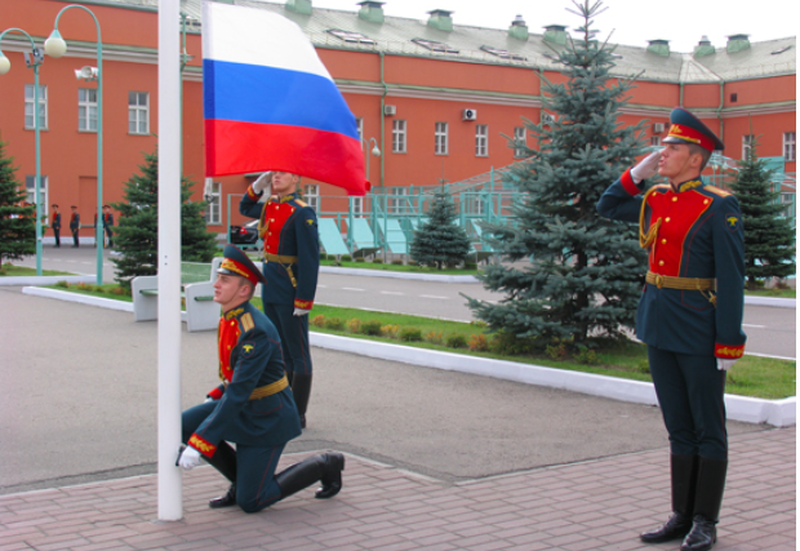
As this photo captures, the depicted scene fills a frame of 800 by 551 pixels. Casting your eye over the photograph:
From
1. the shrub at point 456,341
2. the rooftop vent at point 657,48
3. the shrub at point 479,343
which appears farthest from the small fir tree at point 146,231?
the rooftop vent at point 657,48

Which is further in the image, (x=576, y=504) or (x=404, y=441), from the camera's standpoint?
(x=404, y=441)

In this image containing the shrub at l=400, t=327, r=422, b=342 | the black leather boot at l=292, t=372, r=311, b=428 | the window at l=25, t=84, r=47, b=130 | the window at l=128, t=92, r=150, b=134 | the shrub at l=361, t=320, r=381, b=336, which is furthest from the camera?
the window at l=128, t=92, r=150, b=134

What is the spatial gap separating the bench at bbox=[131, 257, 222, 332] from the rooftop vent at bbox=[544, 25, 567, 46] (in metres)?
43.6

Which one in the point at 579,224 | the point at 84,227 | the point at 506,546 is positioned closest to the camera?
the point at 506,546

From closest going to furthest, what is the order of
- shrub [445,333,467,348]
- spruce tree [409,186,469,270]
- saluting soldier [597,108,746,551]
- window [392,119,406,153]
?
saluting soldier [597,108,746,551] < shrub [445,333,467,348] < spruce tree [409,186,469,270] < window [392,119,406,153]

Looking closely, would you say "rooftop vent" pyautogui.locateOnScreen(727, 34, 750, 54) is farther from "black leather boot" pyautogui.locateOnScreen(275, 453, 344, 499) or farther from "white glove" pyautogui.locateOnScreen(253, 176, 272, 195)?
"black leather boot" pyautogui.locateOnScreen(275, 453, 344, 499)

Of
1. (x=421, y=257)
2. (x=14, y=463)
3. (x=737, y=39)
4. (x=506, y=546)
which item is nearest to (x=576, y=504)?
(x=506, y=546)

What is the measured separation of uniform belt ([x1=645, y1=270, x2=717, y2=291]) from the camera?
4.32 m

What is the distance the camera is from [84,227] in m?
38.7

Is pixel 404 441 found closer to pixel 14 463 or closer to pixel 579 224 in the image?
pixel 14 463

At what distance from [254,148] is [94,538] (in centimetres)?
216

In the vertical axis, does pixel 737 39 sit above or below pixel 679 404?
above

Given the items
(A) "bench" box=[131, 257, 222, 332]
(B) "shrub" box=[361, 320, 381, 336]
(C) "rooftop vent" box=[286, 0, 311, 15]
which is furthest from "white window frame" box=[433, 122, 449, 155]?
(B) "shrub" box=[361, 320, 381, 336]

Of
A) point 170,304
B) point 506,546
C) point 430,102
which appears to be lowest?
point 506,546
